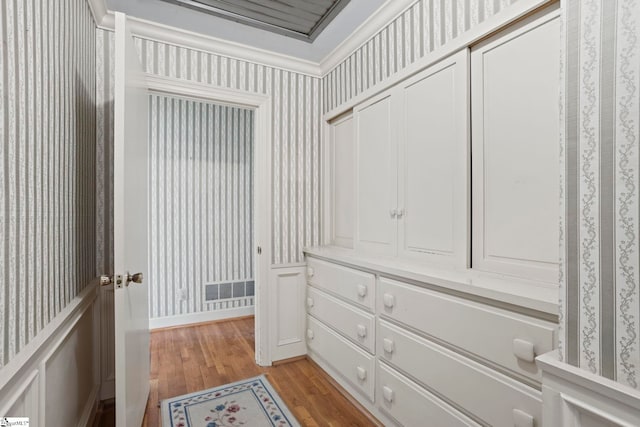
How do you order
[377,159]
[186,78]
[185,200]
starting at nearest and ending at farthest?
1. [377,159]
2. [186,78]
3. [185,200]

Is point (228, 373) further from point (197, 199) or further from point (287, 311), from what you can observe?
point (197, 199)

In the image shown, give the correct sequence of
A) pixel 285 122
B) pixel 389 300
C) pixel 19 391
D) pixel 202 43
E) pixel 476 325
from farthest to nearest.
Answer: pixel 285 122 < pixel 202 43 < pixel 389 300 < pixel 476 325 < pixel 19 391

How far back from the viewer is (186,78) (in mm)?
2314

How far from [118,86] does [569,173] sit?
66.7 inches

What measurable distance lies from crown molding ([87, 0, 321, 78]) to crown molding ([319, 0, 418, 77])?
20 centimetres

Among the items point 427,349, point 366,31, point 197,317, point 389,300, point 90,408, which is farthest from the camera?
point 197,317

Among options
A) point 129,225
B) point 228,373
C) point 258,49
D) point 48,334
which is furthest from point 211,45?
point 228,373

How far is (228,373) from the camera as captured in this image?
2404mm

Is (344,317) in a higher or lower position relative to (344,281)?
lower

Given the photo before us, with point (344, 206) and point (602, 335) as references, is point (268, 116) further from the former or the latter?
point (602, 335)

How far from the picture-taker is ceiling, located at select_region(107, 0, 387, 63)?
1983 millimetres

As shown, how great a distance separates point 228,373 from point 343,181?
5.71ft

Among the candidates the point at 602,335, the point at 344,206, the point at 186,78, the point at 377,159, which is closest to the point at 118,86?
the point at 186,78

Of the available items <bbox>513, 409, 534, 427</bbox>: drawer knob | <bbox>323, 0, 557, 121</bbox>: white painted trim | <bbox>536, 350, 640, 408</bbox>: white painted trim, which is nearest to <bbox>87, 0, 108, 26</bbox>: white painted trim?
<bbox>323, 0, 557, 121</bbox>: white painted trim
